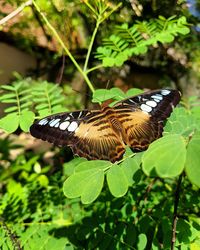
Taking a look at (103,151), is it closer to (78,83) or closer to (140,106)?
(140,106)

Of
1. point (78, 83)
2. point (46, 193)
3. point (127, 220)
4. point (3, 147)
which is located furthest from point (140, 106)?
point (78, 83)

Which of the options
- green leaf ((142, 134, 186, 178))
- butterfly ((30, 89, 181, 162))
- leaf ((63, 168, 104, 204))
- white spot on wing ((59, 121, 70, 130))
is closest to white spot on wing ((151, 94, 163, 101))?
butterfly ((30, 89, 181, 162))

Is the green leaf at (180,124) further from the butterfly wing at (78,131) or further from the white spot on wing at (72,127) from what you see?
the white spot on wing at (72,127)

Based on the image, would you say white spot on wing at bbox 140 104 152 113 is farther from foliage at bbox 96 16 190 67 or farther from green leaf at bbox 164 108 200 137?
foliage at bbox 96 16 190 67

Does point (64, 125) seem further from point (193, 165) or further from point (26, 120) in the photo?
point (193, 165)

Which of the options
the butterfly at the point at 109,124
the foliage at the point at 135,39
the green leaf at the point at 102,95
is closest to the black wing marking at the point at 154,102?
the butterfly at the point at 109,124

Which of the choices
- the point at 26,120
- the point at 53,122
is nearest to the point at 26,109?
the point at 26,120
